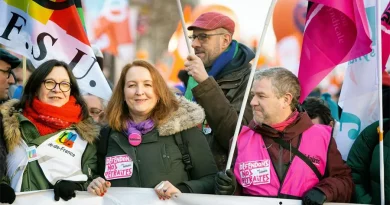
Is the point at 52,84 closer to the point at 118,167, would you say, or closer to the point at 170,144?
the point at 118,167

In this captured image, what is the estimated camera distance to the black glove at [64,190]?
18.5 ft

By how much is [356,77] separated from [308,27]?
50 cm

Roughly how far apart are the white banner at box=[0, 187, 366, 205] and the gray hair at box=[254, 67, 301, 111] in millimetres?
721

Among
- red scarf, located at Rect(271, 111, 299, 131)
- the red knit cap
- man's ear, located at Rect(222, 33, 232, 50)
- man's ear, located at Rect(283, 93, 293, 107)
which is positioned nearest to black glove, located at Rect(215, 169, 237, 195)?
red scarf, located at Rect(271, 111, 299, 131)

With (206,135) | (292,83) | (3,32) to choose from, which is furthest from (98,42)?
(292,83)

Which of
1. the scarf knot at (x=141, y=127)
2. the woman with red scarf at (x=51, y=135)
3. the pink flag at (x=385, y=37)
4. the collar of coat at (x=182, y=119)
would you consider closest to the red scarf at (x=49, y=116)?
the woman with red scarf at (x=51, y=135)

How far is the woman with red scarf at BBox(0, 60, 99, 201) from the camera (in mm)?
5742

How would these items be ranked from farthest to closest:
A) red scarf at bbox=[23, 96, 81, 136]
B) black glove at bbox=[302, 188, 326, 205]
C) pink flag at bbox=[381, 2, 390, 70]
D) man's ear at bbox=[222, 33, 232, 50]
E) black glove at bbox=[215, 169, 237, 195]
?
1. man's ear at bbox=[222, 33, 232, 50]
2. pink flag at bbox=[381, 2, 390, 70]
3. red scarf at bbox=[23, 96, 81, 136]
4. black glove at bbox=[215, 169, 237, 195]
5. black glove at bbox=[302, 188, 326, 205]

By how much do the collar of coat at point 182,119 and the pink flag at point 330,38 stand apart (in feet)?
2.51

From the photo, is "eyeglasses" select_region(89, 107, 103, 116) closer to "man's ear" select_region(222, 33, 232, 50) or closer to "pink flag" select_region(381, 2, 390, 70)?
"man's ear" select_region(222, 33, 232, 50)

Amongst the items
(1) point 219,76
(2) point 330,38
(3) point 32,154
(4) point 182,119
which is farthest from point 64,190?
(2) point 330,38

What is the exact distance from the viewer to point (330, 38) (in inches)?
243

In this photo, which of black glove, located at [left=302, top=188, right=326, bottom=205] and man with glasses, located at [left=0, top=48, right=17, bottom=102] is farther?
man with glasses, located at [left=0, top=48, right=17, bottom=102]

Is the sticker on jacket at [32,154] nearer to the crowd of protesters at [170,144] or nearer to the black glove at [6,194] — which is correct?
the crowd of protesters at [170,144]
